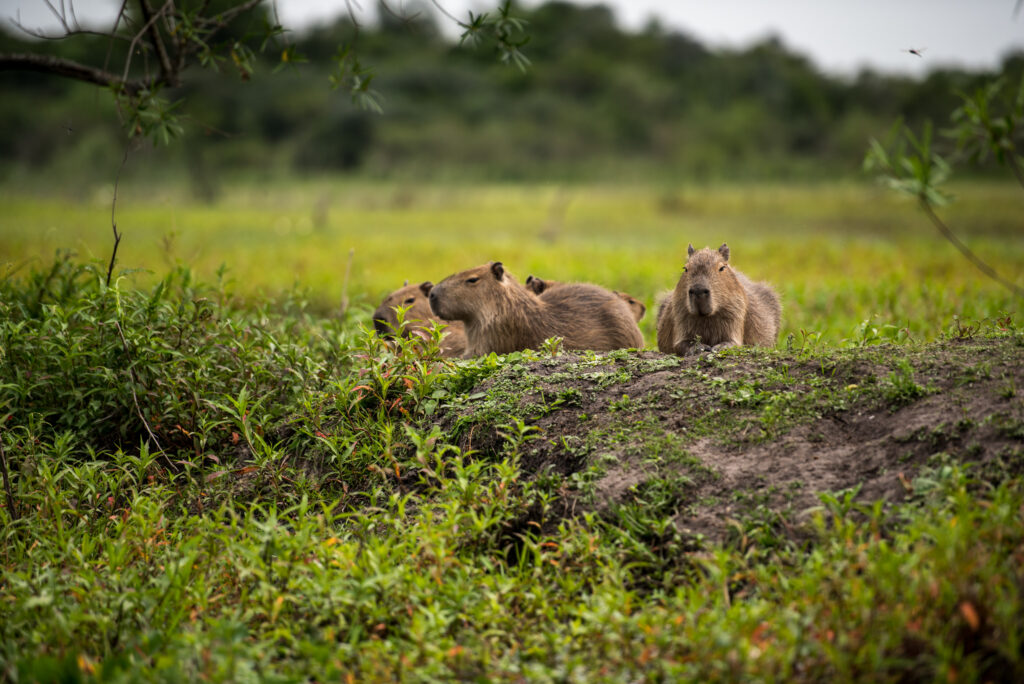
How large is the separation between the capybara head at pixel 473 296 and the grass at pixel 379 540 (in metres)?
0.63

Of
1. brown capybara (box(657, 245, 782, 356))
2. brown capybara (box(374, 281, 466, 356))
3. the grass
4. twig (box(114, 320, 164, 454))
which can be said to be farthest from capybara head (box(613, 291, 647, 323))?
twig (box(114, 320, 164, 454))

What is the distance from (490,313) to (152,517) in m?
2.19

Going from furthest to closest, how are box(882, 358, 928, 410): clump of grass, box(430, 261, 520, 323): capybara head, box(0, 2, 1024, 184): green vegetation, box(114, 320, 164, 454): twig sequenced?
box(0, 2, 1024, 184): green vegetation
box(430, 261, 520, 323): capybara head
box(114, 320, 164, 454): twig
box(882, 358, 928, 410): clump of grass

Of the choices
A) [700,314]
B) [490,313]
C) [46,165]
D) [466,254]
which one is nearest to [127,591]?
[490,313]

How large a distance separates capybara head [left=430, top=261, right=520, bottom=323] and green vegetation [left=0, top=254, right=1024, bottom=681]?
2.28 ft

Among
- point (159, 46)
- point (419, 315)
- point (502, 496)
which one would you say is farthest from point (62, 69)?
point (502, 496)

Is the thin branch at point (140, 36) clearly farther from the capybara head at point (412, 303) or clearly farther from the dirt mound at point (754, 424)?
the dirt mound at point (754, 424)

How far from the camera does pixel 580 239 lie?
1430cm

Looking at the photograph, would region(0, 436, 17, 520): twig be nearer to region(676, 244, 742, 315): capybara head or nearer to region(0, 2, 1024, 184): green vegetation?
region(676, 244, 742, 315): capybara head

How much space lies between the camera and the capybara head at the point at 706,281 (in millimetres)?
3951

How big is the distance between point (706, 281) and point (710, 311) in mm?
152

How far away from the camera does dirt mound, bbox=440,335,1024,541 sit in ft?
8.98

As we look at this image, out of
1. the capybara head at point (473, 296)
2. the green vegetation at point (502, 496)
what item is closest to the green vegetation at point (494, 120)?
the capybara head at point (473, 296)

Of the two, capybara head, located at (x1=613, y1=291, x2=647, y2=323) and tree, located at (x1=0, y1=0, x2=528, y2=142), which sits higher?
tree, located at (x1=0, y1=0, x2=528, y2=142)
